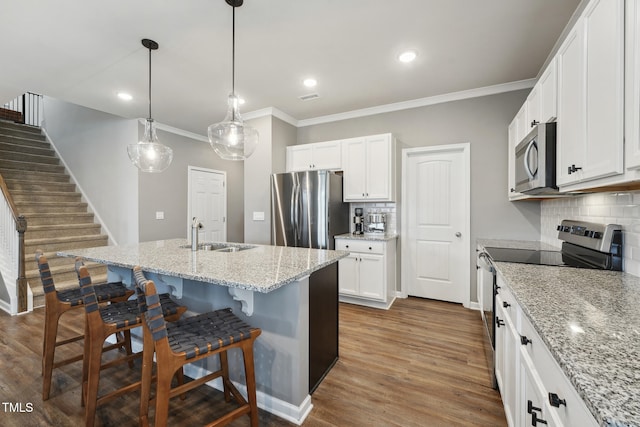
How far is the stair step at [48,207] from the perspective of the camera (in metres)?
4.32

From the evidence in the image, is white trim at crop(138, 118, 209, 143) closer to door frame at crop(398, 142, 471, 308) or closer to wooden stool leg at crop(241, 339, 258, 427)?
door frame at crop(398, 142, 471, 308)

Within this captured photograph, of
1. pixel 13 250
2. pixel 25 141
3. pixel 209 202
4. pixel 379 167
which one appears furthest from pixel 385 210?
pixel 25 141

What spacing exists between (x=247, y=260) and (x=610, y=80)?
6.46ft

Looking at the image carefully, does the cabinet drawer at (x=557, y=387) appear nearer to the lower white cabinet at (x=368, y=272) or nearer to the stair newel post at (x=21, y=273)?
the lower white cabinet at (x=368, y=272)

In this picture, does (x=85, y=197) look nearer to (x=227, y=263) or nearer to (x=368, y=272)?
(x=227, y=263)

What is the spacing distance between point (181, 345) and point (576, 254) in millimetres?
2393

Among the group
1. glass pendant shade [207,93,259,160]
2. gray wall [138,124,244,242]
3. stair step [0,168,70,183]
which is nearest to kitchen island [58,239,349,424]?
glass pendant shade [207,93,259,160]

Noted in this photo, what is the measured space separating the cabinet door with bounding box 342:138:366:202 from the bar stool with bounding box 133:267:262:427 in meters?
2.51

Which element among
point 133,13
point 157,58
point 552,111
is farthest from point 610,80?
point 157,58

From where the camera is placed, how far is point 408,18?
2.13 m

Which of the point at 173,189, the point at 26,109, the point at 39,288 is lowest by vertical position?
the point at 39,288

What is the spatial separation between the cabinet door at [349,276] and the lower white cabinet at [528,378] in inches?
72.1

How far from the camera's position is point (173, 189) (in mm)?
4797

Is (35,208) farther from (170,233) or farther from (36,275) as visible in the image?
(170,233)
